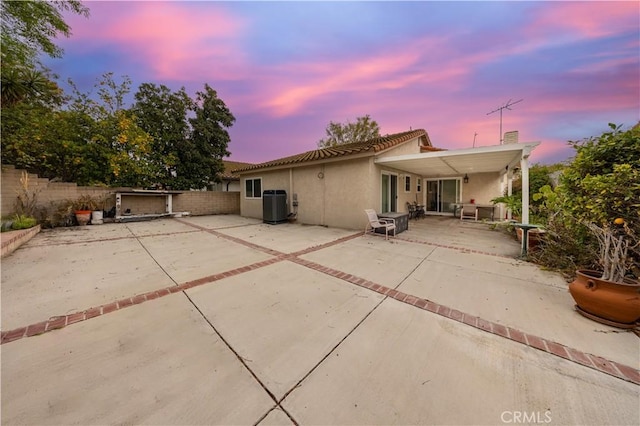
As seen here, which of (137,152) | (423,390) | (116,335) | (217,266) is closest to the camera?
(423,390)

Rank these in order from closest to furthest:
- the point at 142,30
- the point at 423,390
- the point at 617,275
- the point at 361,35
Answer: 1. the point at 423,390
2. the point at 617,275
3. the point at 142,30
4. the point at 361,35

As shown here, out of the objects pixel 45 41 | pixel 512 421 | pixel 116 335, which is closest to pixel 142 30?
pixel 45 41

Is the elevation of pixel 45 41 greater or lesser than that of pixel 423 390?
greater

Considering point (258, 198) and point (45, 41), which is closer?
point (45, 41)

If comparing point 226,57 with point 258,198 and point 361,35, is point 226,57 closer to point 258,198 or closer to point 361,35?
point 361,35

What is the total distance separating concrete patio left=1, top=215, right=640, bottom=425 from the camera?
1.54m

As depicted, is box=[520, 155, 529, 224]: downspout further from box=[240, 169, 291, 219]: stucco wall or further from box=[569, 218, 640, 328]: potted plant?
box=[240, 169, 291, 219]: stucco wall

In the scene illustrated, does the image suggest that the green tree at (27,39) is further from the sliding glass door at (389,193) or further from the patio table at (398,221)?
the sliding glass door at (389,193)

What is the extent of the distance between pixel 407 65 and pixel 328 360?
9351 millimetres

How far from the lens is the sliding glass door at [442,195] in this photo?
13.2 meters

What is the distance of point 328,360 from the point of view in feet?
6.57

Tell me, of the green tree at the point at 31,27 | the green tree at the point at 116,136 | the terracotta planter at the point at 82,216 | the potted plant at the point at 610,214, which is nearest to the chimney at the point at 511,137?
the potted plant at the point at 610,214

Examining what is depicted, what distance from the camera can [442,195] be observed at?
45.2ft

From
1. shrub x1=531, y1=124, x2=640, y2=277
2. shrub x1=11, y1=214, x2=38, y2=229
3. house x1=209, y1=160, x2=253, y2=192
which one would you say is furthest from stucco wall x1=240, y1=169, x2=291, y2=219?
shrub x1=531, y1=124, x2=640, y2=277
